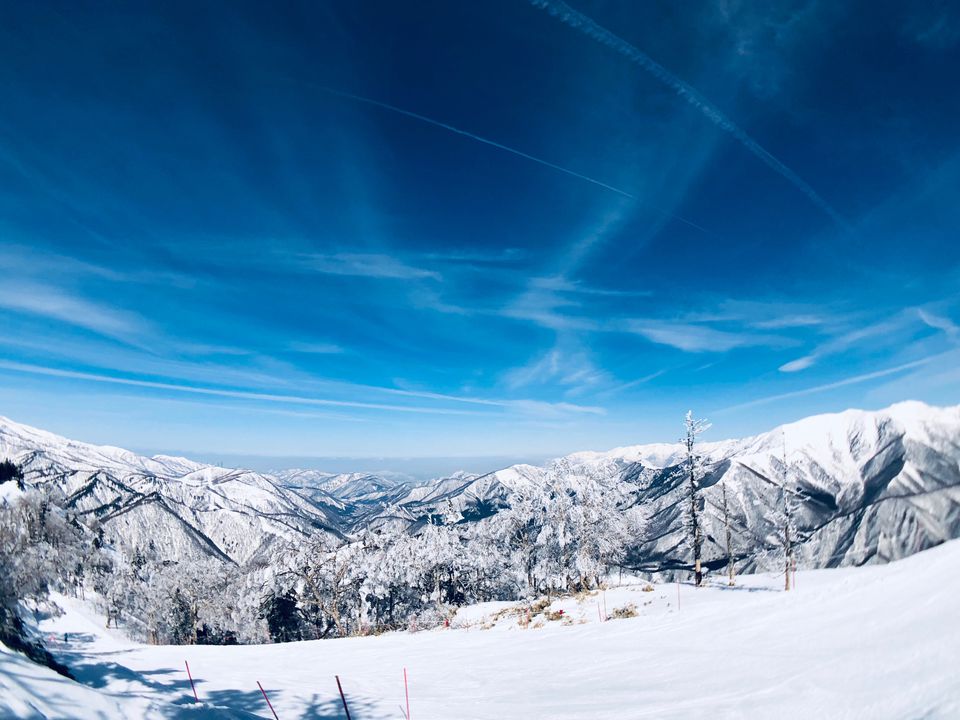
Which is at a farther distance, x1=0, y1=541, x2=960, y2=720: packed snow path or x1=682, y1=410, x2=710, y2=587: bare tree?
x1=682, y1=410, x2=710, y2=587: bare tree

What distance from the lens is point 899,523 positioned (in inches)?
6265

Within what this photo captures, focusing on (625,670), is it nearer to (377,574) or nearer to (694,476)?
(694,476)

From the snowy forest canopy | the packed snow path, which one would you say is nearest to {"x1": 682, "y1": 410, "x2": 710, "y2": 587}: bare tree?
the snowy forest canopy

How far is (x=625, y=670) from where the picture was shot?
12.0m

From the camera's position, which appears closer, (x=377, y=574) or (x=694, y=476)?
(x=694, y=476)

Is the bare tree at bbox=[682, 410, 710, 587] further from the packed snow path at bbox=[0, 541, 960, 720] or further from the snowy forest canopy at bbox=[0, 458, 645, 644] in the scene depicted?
the packed snow path at bbox=[0, 541, 960, 720]

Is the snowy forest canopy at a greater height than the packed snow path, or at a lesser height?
lesser

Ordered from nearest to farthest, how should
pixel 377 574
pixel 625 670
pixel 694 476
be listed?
pixel 625 670, pixel 694 476, pixel 377 574

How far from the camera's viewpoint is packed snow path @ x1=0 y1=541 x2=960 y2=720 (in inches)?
278

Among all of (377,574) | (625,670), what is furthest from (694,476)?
(377,574)

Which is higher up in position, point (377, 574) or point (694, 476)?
point (694, 476)

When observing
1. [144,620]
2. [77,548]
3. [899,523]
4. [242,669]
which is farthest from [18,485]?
[899,523]

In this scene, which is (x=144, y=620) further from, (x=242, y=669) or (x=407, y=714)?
(x=407, y=714)

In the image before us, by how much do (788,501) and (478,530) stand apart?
1569 inches
